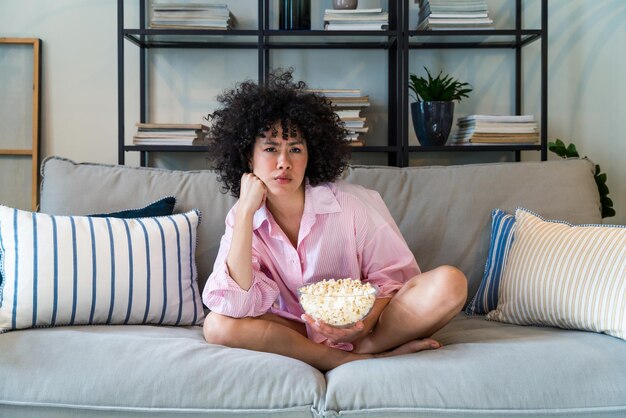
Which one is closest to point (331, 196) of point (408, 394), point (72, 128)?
point (408, 394)

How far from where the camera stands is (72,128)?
3000 mm

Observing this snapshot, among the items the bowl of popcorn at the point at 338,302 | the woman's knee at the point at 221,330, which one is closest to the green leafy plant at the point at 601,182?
the bowl of popcorn at the point at 338,302

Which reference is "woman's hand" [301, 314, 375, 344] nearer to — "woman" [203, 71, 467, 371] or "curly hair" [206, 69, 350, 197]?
"woman" [203, 71, 467, 371]

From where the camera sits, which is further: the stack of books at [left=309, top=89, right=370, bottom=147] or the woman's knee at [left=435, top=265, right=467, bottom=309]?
the stack of books at [left=309, top=89, right=370, bottom=147]

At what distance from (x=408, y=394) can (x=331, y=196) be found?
2.23 ft

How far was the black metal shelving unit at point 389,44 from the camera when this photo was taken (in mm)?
2695

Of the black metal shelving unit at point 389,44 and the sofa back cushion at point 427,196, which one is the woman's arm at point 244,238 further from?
the black metal shelving unit at point 389,44

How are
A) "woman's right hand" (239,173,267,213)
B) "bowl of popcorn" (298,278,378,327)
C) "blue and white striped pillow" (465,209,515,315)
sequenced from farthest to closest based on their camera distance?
1. "blue and white striped pillow" (465,209,515,315)
2. "woman's right hand" (239,173,267,213)
3. "bowl of popcorn" (298,278,378,327)

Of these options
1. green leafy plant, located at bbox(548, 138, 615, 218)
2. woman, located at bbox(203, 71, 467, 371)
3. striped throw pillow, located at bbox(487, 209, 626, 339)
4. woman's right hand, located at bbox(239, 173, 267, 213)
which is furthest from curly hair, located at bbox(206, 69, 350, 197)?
green leafy plant, located at bbox(548, 138, 615, 218)

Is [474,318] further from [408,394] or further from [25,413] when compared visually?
[25,413]

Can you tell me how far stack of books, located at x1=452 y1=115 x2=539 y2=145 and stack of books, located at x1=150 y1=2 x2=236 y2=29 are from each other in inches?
41.8

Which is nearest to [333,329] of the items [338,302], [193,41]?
[338,302]

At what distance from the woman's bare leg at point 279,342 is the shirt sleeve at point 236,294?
29 millimetres

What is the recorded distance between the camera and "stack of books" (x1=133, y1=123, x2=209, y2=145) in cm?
269
